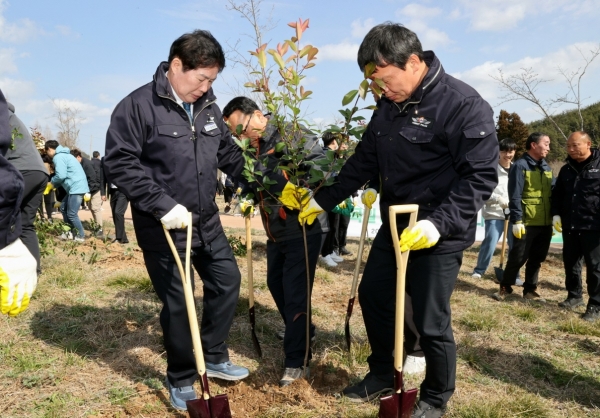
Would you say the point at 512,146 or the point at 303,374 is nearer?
the point at 303,374

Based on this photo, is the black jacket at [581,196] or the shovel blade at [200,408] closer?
the shovel blade at [200,408]

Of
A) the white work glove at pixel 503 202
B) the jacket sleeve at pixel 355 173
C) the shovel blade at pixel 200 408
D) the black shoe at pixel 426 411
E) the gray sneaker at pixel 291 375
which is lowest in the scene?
the gray sneaker at pixel 291 375

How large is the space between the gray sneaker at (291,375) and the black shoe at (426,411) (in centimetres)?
77

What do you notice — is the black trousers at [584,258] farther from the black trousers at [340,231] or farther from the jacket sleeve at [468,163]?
the black trousers at [340,231]

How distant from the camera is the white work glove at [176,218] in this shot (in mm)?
2643

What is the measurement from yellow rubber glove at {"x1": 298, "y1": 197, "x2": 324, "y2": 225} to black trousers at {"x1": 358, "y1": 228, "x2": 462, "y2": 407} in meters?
0.43

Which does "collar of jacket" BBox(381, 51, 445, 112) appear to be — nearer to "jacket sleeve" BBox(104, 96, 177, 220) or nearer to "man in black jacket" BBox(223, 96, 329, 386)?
"man in black jacket" BBox(223, 96, 329, 386)

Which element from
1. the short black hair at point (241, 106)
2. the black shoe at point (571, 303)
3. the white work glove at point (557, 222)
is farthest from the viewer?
the white work glove at point (557, 222)

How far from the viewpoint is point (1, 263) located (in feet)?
5.86

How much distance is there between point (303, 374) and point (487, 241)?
14.2 feet

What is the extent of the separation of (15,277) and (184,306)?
3.89ft

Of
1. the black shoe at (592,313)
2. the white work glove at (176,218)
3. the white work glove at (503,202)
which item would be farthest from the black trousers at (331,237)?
the white work glove at (176,218)

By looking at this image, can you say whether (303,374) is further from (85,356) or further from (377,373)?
(85,356)

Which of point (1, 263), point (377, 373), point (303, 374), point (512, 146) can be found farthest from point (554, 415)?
point (512, 146)
